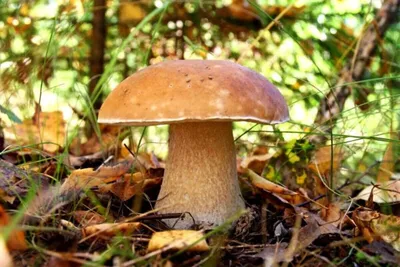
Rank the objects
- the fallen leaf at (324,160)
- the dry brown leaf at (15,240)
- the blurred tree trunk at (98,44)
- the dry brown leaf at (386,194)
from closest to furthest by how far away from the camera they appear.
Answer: the dry brown leaf at (15,240)
the dry brown leaf at (386,194)
the fallen leaf at (324,160)
the blurred tree trunk at (98,44)

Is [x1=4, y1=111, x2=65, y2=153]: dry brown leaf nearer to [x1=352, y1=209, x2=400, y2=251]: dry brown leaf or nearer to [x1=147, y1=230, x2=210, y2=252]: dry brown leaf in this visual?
[x1=147, y1=230, x2=210, y2=252]: dry brown leaf

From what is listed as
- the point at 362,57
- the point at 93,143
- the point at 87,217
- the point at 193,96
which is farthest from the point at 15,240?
the point at 362,57

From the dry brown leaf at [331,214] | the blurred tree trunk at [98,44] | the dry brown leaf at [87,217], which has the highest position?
the blurred tree trunk at [98,44]

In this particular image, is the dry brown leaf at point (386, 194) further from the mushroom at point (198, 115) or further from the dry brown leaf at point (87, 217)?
the dry brown leaf at point (87, 217)

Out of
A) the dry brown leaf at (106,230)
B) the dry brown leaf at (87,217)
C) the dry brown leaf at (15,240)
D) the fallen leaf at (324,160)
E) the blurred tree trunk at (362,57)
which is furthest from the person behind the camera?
the blurred tree trunk at (362,57)

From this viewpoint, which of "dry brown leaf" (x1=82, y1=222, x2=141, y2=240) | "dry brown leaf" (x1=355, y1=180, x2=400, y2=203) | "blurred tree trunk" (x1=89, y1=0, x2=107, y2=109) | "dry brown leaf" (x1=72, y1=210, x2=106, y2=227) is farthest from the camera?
"blurred tree trunk" (x1=89, y1=0, x2=107, y2=109)

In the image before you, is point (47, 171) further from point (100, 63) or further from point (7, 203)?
point (100, 63)

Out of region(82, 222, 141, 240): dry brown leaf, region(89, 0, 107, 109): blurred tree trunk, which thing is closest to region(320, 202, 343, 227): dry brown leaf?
region(82, 222, 141, 240): dry brown leaf

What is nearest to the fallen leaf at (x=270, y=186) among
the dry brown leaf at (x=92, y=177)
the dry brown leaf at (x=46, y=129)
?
the dry brown leaf at (x=92, y=177)
